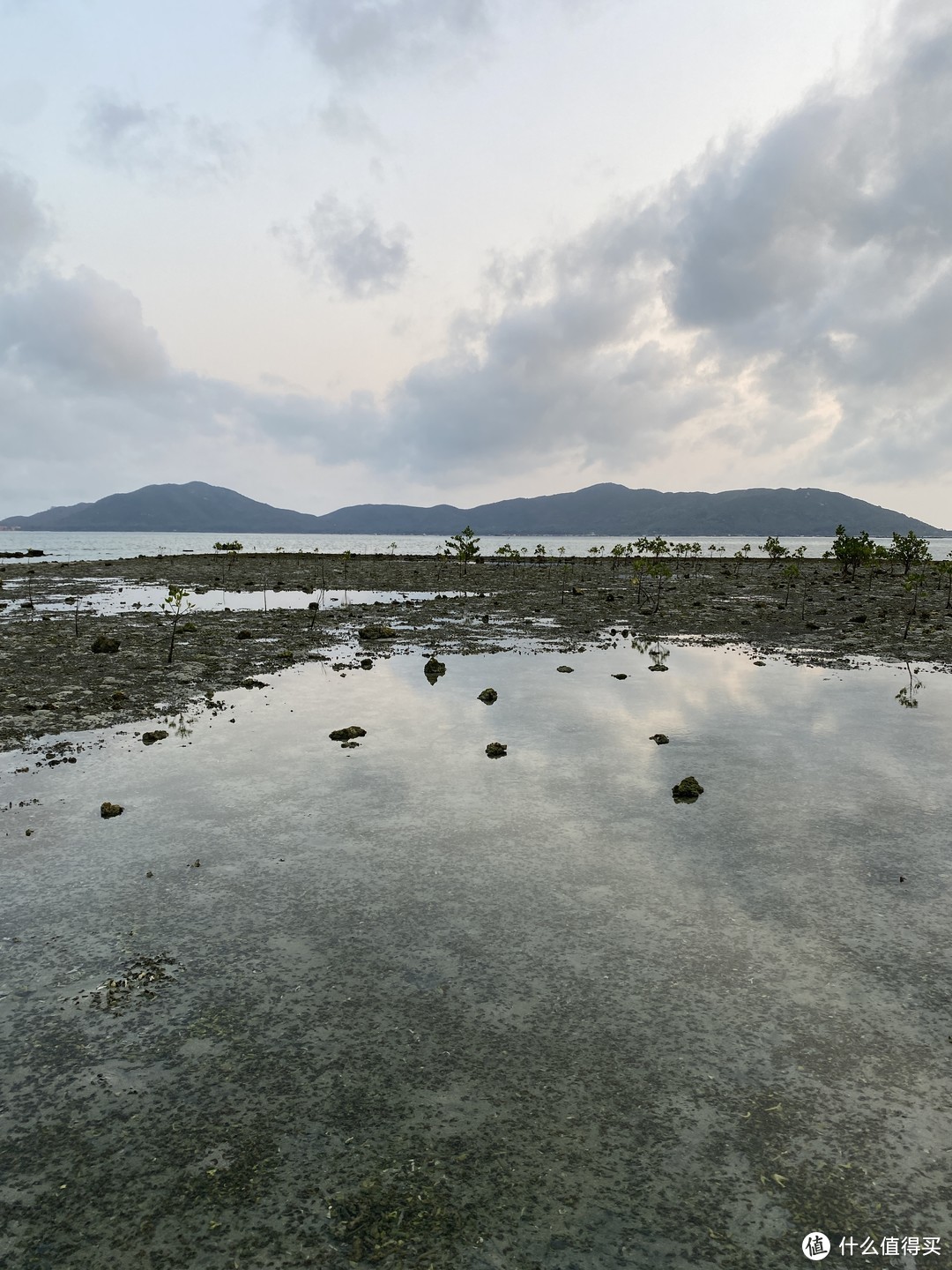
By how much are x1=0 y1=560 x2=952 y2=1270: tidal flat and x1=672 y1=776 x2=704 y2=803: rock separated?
21 centimetres

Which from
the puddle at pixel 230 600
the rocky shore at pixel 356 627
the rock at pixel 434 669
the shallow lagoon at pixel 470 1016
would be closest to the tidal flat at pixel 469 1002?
the shallow lagoon at pixel 470 1016

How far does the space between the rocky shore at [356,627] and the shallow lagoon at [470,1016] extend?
7651 mm

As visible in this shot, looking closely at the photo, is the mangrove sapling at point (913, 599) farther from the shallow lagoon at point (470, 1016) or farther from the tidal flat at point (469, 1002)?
the shallow lagoon at point (470, 1016)

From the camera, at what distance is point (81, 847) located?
9.62m

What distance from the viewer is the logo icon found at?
13.4 feet

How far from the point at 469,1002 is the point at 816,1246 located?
9.85ft

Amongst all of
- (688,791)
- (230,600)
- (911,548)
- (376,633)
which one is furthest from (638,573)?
(688,791)

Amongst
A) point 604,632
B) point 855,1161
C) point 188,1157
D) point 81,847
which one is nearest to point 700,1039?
point 855,1161

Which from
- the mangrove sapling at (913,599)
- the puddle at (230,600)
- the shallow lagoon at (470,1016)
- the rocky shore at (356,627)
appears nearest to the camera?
the shallow lagoon at (470,1016)

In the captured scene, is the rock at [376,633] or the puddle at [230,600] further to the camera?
the puddle at [230,600]

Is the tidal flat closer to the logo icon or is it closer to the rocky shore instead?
the logo icon

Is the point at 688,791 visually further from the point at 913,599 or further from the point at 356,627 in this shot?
the point at 913,599

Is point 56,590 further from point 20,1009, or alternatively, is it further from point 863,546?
point 863,546

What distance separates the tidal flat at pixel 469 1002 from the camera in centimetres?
435
